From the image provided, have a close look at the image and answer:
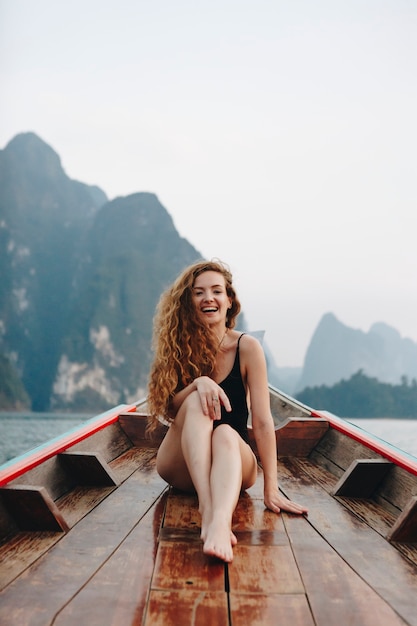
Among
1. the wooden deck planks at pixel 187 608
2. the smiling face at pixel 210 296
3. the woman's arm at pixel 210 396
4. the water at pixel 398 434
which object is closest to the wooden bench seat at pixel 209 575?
the wooden deck planks at pixel 187 608

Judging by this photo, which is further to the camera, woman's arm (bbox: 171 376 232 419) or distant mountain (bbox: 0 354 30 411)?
distant mountain (bbox: 0 354 30 411)

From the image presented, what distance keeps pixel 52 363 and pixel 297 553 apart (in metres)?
91.4

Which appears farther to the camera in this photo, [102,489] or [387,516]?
[102,489]

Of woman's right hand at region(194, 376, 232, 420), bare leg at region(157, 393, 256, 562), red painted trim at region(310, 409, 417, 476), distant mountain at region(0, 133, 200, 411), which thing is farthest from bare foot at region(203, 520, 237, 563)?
distant mountain at region(0, 133, 200, 411)

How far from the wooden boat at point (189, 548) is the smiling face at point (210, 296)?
0.80 meters

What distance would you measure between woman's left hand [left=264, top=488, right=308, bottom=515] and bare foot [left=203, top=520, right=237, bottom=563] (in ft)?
1.48

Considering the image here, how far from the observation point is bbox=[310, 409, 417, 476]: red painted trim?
2240 millimetres

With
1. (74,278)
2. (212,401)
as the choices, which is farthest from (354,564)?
(74,278)

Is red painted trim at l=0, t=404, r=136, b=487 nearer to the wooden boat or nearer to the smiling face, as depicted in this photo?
the wooden boat

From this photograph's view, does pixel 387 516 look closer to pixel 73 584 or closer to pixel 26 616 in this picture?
pixel 73 584

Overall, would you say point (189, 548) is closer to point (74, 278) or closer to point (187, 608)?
point (187, 608)

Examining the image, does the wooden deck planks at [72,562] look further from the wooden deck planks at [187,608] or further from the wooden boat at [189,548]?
the wooden deck planks at [187,608]

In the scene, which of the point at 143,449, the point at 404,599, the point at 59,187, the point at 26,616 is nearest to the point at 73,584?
the point at 26,616

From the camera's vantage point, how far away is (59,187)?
337 feet
